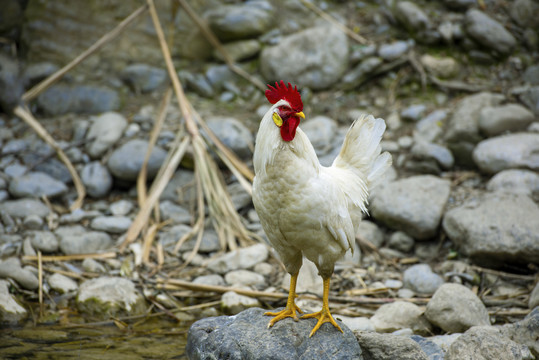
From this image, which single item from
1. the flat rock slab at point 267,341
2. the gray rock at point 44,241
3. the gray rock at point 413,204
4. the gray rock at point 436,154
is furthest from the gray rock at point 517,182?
the gray rock at point 44,241

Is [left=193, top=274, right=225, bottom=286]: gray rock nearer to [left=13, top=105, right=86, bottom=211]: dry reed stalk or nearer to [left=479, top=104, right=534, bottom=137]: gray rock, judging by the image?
[left=13, top=105, right=86, bottom=211]: dry reed stalk

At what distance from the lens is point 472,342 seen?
3320mm

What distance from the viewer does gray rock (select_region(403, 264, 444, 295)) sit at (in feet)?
15.9

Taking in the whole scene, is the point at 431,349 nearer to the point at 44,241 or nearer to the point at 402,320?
the point at 402,320

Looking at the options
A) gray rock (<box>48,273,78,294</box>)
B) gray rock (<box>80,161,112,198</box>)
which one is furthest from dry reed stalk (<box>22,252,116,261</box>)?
gray rock (<box>80,161,112,198</box>)

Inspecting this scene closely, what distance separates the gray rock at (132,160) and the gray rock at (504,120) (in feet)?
14.0

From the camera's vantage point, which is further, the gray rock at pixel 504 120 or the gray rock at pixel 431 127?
the gray rock at pixel 431 127

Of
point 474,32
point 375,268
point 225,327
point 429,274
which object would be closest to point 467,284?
point 429,274

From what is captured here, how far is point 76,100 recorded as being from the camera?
7.34 meters

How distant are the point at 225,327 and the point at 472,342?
1728 mm

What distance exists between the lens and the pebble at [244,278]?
201 inches

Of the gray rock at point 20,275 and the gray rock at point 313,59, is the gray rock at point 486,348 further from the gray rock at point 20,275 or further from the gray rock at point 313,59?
the gray rock at point 313,59

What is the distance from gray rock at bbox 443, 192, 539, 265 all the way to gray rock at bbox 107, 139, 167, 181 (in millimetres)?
3737

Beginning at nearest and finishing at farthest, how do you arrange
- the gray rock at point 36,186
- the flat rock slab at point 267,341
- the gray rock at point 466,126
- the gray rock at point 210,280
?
the flat rock slab at point 267,341 → the gray rock at point 210,280 → the gray rock at point 36,186 → the gray rock at point 466,126
